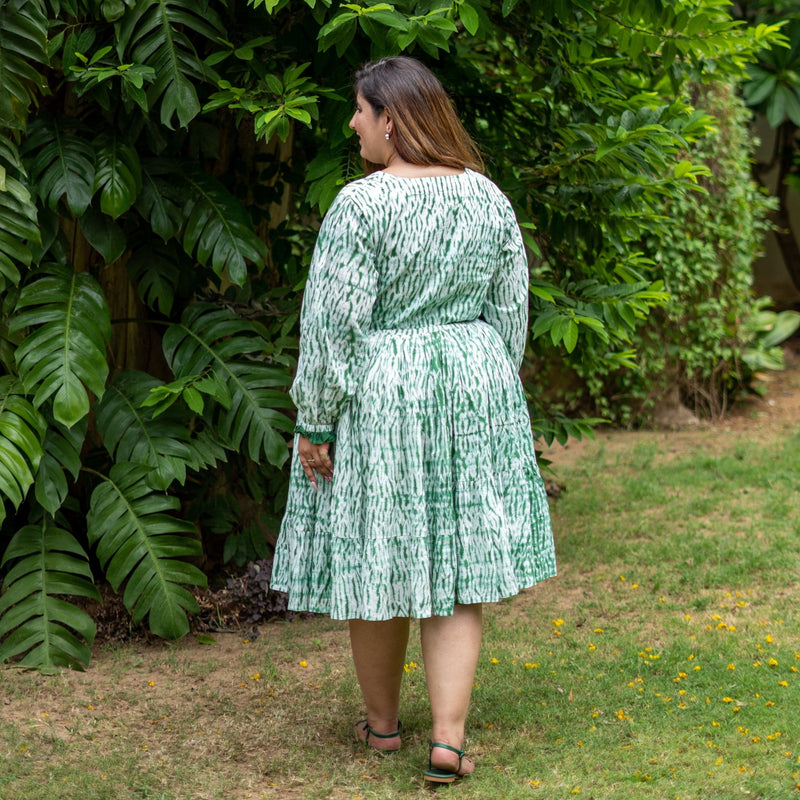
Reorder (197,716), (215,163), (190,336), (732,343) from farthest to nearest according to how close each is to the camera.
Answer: (732,343) → (215,163) → (190,336) → (197,716)

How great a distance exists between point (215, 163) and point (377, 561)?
2.38m

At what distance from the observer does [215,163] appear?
4711 mm

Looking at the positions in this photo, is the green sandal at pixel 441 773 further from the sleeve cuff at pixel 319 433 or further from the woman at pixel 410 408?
the sleeve cuff at pixel 319 433

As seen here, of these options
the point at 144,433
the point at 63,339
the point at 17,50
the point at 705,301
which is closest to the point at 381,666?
the point at 144,433

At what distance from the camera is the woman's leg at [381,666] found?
317 cm

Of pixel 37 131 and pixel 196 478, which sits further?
pixel 196 478

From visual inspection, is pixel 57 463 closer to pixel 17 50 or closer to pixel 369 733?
pixel 17 50

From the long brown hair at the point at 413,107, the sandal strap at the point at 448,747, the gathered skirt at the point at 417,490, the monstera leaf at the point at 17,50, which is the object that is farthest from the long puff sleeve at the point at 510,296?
the monstera leaf at the point at 17,50

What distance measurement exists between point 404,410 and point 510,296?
54 cm

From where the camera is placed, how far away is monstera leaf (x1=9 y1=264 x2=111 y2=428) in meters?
3.80

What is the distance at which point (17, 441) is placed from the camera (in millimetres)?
3797

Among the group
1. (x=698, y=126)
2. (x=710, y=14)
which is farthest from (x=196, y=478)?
(x=710, y=14)

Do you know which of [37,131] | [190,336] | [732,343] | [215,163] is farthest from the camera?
[732,343]

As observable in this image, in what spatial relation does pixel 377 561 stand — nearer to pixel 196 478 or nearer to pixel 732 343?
pixel 196 478
